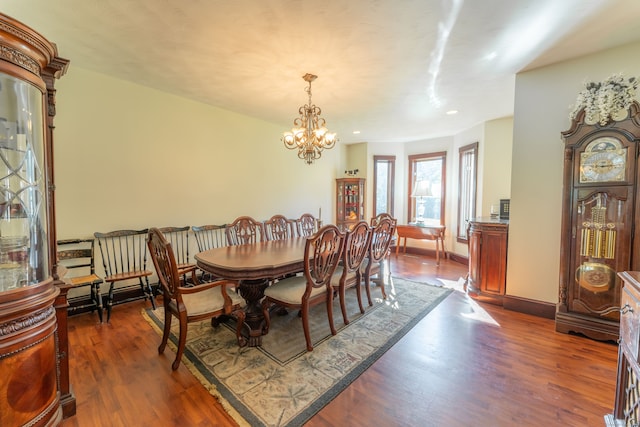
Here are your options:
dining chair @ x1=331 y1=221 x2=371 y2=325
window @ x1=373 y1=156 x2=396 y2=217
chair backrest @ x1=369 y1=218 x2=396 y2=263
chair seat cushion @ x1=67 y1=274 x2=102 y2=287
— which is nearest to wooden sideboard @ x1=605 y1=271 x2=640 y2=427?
dining chair @ x1=331 y1=221 x2=371 y2=325

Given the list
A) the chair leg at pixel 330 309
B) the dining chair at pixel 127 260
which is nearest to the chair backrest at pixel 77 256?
the dining chair at pixel 127 260

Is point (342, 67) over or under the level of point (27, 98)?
over

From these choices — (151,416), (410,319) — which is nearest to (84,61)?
(151,416)

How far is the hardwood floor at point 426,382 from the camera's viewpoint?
64.2 inches

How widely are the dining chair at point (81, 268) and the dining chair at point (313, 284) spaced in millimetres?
1922

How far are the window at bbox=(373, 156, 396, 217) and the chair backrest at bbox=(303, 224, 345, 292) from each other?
4.35 metres

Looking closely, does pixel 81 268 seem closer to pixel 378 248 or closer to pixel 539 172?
pixel 378 248

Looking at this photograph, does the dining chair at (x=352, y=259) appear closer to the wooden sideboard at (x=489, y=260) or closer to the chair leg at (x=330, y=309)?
the chair leg at (x=330, y=309)

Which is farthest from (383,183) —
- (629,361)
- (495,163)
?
(629,361)

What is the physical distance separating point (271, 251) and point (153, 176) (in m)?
2.03

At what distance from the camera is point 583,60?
2639 millimetres

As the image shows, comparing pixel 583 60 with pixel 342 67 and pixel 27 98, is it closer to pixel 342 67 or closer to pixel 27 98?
pixel 342 67

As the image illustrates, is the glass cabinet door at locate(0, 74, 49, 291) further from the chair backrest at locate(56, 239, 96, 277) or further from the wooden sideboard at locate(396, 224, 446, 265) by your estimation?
the wooden sideboard at locate(396, 224, 446, 265)

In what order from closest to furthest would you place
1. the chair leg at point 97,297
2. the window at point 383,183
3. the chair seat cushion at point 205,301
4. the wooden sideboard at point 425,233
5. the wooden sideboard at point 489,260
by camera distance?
the chair seat cushion at point 205,301, the chair leg at point 97,297, the wooden sideboard at point 489,260, the wooden sideboard at point 425,233, the window at point 383,183
